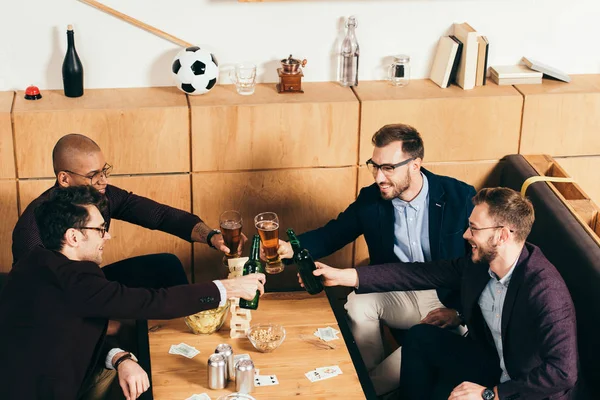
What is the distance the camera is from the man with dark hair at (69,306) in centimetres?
322

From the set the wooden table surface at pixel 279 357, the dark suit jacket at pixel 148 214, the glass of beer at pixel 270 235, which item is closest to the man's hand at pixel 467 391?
the wooden table surface at pixel 279 357

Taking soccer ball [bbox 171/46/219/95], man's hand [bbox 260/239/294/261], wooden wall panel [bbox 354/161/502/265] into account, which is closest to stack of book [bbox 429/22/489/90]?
wooden wall panel [bbox 354/161/502/265]

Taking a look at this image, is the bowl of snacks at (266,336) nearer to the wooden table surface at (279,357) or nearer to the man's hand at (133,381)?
the wooden table surface at (279,357)

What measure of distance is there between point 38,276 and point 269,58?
215cm

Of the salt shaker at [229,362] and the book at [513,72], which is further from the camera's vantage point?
the book at [513,72]

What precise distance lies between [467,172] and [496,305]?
1.49m

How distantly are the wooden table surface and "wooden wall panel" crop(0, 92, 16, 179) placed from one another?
1372 mm

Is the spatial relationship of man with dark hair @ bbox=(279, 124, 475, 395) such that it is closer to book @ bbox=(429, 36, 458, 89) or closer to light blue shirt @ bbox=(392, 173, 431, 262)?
light blue shirt @ bbox=(392, 173, 431, 262)

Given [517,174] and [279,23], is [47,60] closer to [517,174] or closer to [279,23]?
[279,23]

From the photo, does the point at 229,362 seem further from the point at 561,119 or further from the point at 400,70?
the point at 561,119

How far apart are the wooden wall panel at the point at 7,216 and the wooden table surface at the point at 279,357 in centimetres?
135

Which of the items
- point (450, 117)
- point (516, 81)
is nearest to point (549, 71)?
point (516, 81)

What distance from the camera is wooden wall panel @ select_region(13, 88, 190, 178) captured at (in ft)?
14.8

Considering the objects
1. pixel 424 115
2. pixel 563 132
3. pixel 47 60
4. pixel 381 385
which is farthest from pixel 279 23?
pixel 381 385
